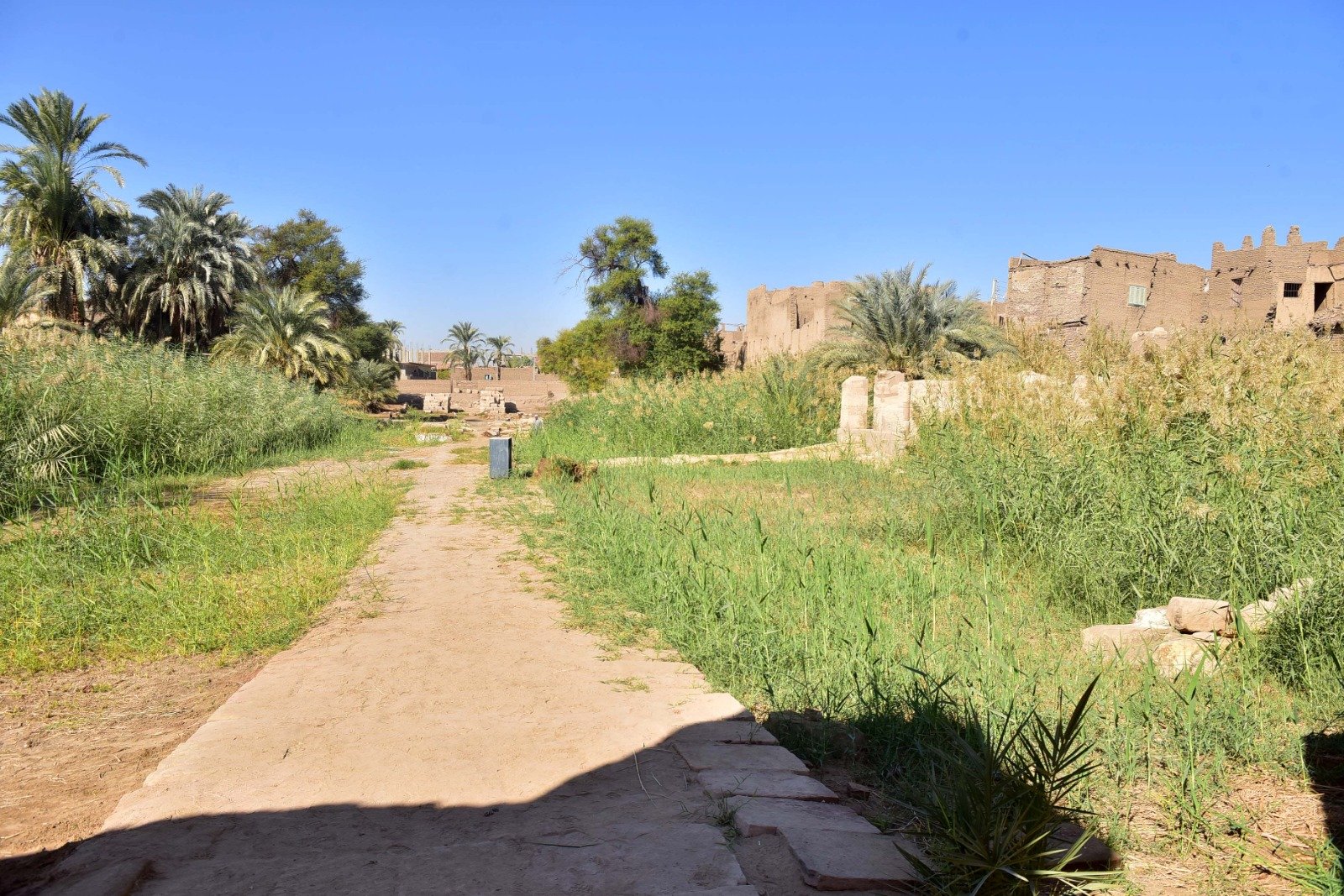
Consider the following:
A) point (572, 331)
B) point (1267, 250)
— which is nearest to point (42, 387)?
point (1267, 250)

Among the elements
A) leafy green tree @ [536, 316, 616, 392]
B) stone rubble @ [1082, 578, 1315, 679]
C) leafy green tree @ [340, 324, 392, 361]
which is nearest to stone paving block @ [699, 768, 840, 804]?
stone rubble @ [1082, 578, 1315, 679]

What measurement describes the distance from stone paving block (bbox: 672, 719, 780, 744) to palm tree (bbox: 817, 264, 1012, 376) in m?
13.4

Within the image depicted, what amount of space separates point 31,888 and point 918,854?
2.42 metres

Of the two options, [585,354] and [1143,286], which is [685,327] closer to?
[585,354]

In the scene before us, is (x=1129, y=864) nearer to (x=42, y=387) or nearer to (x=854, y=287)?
(x=42, y=387)

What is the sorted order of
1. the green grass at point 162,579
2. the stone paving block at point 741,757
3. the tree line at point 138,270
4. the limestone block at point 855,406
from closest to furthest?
the stone paving block at point 741,757
the green grass at point 162,579
the limestone block at point 855,406
the tree line at point 138,270

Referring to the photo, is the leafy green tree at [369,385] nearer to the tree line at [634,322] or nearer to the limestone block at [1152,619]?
the tree line at [634,322]

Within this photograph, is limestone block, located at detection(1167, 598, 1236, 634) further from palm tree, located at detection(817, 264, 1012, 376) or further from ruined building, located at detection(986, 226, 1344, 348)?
ruined building, located at detection(986, 226, 1344, 348)

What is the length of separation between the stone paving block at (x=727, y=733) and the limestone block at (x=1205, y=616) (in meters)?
2.43

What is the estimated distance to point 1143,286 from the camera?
→ 2916cm

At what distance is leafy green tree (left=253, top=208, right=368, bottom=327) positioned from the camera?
40.2 m

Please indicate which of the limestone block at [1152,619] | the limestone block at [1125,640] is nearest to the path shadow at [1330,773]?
the limestone block at [1125,640]

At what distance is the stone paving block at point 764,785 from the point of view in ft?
9.07

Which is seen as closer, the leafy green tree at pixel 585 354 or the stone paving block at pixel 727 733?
the stone paving block at pixel 727 733
